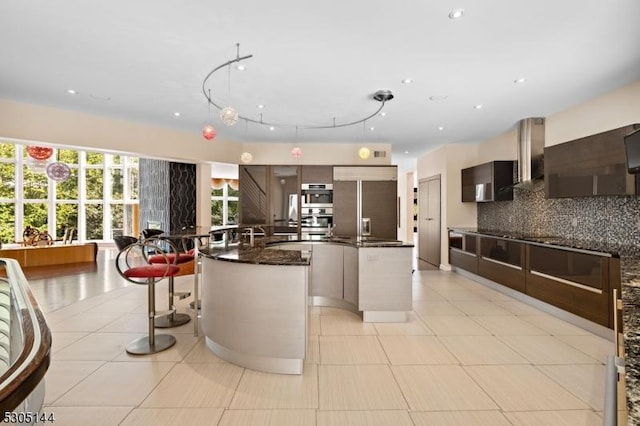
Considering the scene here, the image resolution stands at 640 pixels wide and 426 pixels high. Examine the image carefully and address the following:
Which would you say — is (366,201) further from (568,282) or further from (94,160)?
(94,160)

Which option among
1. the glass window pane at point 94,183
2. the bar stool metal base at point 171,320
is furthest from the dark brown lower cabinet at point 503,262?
the glass window pane at point 94,183

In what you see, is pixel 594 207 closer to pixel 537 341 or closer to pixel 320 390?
pixel 537 341

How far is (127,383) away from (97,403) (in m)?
0.26

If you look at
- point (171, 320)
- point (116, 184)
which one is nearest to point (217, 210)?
point (116, 184)

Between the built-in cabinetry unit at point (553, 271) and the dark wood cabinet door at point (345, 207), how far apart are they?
2.45m

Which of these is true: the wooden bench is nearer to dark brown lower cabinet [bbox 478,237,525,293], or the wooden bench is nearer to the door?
the door

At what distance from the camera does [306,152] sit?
7496mm

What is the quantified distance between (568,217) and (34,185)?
14815 mm

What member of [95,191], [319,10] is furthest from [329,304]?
[95,191]

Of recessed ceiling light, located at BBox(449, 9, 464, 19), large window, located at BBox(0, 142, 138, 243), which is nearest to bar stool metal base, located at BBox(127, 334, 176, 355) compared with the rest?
recessed ceiling light, located at BBox(449, 9, 464, 19)

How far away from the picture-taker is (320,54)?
3.23m

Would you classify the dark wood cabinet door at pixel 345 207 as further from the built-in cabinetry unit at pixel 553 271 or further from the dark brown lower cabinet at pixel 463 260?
the built-in cabinetry unit at pixel 553 271

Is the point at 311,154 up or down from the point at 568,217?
up

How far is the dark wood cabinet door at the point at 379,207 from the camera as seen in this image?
712cm
